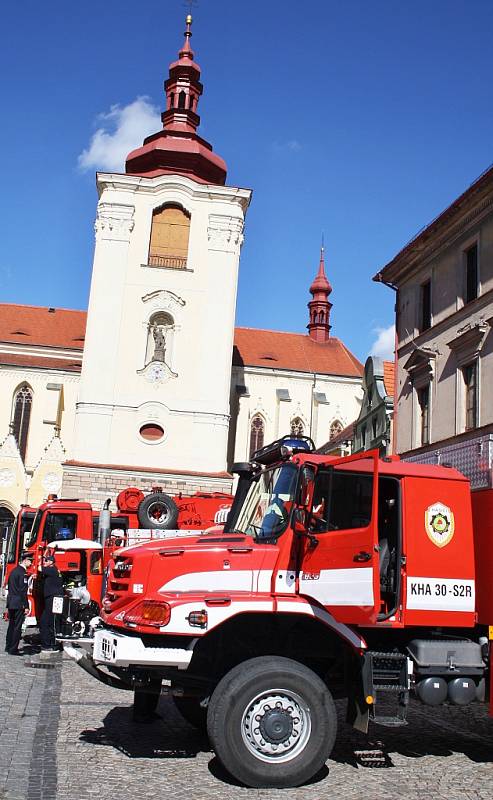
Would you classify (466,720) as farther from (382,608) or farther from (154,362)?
(154,362)

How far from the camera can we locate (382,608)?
739cm

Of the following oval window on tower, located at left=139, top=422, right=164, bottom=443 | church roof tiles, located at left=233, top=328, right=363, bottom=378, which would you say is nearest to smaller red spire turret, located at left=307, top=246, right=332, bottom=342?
church roof tiles, located at left=233, top=328, right=363, bottom=378

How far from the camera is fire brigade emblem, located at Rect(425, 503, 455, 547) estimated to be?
7.36 m

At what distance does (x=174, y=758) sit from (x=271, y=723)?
1.22 m

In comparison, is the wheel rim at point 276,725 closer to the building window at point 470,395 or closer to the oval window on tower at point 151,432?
the building window at point 470,395

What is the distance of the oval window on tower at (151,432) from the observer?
42.8 m

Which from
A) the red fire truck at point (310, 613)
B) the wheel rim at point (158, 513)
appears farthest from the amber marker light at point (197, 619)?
the wheel rim at point (158, 513)

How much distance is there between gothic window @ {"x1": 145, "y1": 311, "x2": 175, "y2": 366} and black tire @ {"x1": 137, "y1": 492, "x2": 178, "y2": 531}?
77.6 feet

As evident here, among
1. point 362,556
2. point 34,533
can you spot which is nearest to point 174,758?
point 362,556

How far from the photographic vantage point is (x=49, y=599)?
1414 centimetres

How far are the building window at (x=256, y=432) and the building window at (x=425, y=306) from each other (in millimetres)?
29014

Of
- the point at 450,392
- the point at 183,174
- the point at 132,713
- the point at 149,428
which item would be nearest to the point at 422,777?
the point at 132,713

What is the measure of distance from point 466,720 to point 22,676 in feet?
20.5

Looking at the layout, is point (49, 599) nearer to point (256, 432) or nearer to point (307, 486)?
point (307, 486)
